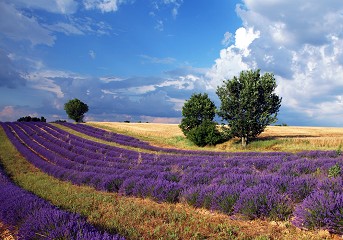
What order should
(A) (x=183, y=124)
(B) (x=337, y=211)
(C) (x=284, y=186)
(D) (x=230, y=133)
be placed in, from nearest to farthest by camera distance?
(B) (x=337, y=211) < (C) (x=284, y=186) < (D) (x=230, y=133) < (A) (x=183, y=124)

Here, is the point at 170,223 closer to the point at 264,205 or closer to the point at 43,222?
the point at 264,205

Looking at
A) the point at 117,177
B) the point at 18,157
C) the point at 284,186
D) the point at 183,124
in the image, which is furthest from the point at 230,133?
the point at 284,186

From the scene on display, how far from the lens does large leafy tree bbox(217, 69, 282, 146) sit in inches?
1133

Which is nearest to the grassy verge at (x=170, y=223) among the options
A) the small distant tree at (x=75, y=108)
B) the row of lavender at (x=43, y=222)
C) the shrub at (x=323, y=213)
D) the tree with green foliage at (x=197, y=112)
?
the shrub at (x=323, y=213)

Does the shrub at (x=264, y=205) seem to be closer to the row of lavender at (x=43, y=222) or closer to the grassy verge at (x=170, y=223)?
the grassy verge at (x=170, y=223)

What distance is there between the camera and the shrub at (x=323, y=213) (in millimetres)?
4496

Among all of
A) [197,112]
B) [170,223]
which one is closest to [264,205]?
[170,223]

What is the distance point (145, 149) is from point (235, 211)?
21148 mm

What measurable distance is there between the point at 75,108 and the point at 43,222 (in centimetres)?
7336

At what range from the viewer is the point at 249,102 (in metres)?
28.7

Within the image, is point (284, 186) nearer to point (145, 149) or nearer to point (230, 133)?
point (145, 149)

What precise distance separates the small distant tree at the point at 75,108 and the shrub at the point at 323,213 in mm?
73625

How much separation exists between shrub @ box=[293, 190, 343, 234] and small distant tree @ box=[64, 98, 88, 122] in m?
73.6

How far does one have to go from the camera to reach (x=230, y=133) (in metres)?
30.1
